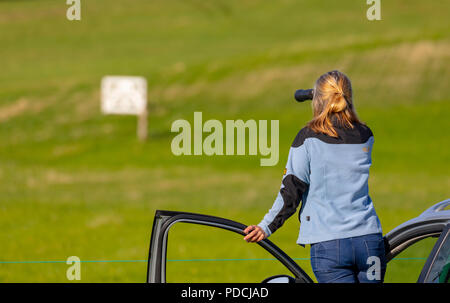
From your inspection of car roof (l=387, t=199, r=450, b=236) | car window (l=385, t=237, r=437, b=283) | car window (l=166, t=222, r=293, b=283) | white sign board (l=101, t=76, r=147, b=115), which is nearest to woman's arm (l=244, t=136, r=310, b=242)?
car roof (l=387, t=199, r=450, b=236)

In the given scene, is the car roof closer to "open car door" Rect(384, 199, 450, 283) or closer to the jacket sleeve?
"open car door" Rect(384, 199, 450, 283)

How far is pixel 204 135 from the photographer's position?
149ft

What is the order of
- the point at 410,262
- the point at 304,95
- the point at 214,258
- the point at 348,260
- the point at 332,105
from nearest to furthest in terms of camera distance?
the point at 348,260 < the point at 332,105 < the point at 304,95 < the point at 410,262 < the point at 214,258

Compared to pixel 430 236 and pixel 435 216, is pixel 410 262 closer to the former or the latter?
pixel 430 236

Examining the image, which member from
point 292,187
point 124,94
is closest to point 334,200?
point 292,187

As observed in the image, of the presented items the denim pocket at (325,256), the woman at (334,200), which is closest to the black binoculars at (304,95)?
the woman at (334,200)

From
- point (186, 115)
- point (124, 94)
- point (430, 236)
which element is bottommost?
point (430, 236)

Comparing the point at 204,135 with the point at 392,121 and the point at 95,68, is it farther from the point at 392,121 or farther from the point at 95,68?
the point at 95,68

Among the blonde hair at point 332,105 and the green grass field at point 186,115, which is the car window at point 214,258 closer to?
the green grass field at point 186,115

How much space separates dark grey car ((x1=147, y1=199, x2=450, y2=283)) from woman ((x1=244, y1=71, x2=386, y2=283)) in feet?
0.86

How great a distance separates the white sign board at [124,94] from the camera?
4675cm

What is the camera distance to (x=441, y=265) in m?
4.01

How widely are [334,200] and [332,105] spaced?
449 mm

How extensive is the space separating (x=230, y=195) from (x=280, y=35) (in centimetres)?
4396
